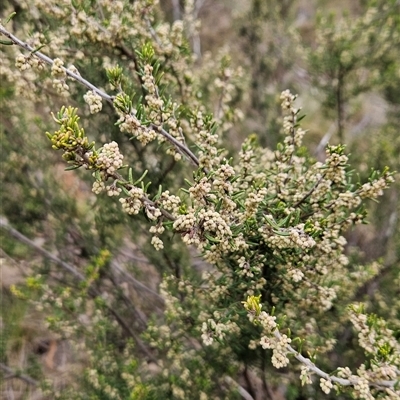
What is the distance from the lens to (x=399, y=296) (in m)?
2.43

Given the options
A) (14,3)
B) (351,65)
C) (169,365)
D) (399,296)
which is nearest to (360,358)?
(399,296)

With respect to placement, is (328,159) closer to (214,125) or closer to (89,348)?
(214,125)

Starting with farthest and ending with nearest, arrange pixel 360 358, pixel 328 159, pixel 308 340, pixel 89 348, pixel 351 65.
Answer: pixel 351 65 < pixel 89 348 < pixel 360 358 < pixel 308 340 < pixel 328 159

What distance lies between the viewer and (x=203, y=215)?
1.33m

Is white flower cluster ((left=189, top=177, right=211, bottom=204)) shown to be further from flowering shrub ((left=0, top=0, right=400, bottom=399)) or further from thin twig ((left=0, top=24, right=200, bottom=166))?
thin twig ((left=0, top=24, right=200, bottom=166))

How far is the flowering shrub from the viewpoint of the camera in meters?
1.38

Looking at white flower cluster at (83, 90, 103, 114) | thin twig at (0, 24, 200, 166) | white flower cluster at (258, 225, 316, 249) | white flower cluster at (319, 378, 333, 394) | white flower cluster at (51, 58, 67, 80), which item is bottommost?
white flower cluster at (319, 378, 333, 394)

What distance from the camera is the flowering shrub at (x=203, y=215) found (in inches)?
54.3

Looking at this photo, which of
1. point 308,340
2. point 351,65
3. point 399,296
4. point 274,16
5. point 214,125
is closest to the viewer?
point 214,125

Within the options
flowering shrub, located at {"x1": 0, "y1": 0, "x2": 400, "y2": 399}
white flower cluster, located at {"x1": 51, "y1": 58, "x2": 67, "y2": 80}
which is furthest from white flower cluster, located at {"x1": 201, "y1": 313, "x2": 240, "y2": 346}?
white flower cluster, located at {"x1": 51, "y1": 58, "x2": 67, "y2": 80}

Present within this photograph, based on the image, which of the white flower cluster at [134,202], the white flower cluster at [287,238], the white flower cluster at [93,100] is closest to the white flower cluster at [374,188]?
the white flower cluster at [287,238]

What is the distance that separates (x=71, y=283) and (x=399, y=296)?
205 cm

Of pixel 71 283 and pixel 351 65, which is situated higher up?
pixel 351 65

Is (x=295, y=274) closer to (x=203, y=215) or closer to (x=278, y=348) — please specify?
(x=278, y=348)
